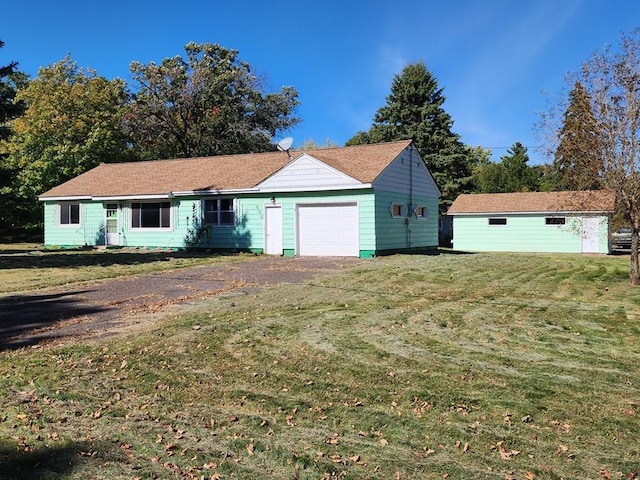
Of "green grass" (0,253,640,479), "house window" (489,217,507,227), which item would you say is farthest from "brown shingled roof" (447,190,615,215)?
"green grass" (0,253,640,479)

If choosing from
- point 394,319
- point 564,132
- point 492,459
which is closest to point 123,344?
point 394,319

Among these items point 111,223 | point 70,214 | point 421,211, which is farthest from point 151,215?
point 421,211

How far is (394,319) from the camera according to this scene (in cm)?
840

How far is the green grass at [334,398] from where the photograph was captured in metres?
3.74

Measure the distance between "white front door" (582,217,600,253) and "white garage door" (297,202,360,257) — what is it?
626 inches

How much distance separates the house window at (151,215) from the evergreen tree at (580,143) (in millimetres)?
16888

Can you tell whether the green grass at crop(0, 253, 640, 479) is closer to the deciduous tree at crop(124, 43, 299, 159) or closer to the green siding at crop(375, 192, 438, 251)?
the green siding at crop(375, 192, 438, 251)

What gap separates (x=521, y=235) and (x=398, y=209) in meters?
12.9

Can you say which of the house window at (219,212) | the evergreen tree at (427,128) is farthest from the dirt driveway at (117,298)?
the evergreen tree at (427,128)

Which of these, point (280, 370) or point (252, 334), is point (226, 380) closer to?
point (280, 370)

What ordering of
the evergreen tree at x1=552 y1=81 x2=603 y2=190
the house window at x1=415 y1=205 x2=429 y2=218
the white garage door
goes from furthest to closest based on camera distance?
the house window at x1=415 y1=205 x2=429 y2=218, the white garage door, the evergreen tree at x1=552 y1=81 x2=603 y2=190

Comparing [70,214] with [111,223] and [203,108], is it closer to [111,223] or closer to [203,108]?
[111,223]

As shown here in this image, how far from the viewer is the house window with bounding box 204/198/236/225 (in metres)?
22.5

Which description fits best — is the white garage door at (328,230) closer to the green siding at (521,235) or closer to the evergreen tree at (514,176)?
the green siding at (521,235)
